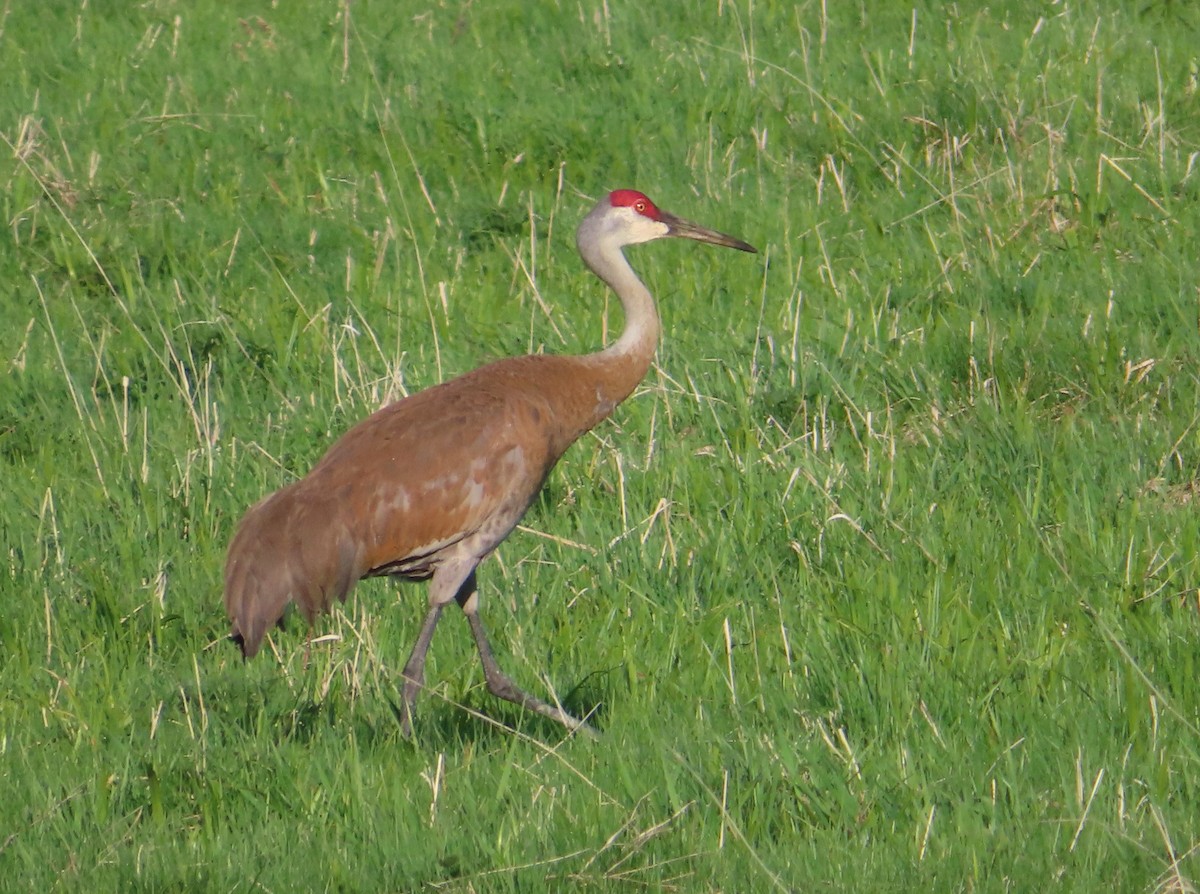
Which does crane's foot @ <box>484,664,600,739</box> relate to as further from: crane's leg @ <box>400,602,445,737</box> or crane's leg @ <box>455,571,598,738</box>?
crane's leg @ <box>400,602,445,737</box>

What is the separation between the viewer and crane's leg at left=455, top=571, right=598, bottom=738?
5121 millimetres

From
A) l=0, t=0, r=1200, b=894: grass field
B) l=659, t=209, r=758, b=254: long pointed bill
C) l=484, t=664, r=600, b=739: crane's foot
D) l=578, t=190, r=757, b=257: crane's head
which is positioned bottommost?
l=484, t=664, r=600, b=739: crane's foot

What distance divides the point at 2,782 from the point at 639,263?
4.13m

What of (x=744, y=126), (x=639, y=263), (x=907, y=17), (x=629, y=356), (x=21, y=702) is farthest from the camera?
(x=907, y=17)

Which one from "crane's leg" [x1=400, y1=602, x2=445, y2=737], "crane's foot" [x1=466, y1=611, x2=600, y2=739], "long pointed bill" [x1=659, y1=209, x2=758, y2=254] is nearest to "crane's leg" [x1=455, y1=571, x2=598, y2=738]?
"crane's foot" [x1=466, y1=611, x2=600, y2=739]

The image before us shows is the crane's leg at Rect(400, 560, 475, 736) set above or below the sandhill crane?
below

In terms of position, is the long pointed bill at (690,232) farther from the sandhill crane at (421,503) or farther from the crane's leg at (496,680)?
the crane's leg at (496,680)

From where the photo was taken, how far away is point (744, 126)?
356 inches

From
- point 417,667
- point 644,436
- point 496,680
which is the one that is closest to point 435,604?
point 417,667

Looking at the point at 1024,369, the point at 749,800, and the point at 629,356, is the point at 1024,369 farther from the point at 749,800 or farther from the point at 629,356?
the point at 749,800

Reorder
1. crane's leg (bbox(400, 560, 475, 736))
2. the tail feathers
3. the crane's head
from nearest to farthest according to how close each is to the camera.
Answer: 1. the tail feathers
2. crane's leg (bbox(400, 560, 475, 736))
3. the crane's head

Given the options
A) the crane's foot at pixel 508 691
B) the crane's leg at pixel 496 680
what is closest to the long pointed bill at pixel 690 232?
the crane's leg at pixel 496 680

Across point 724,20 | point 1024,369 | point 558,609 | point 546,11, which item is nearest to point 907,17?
point 724,20

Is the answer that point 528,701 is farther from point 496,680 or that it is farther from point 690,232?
point 690,232
